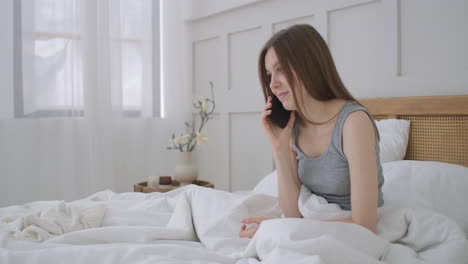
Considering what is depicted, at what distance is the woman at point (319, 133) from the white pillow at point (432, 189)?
0.19 m

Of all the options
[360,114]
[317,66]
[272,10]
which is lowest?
[360,114]

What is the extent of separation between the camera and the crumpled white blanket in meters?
1.25

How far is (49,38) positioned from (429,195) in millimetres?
2463

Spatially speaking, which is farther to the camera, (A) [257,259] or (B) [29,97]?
(B) [29,97]

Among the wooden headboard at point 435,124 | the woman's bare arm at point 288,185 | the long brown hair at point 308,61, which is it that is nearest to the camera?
the long brown hair at point 308,61

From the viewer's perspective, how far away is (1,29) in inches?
99.4

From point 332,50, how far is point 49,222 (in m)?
1.70

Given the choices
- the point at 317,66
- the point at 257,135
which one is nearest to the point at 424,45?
the point at 317,66

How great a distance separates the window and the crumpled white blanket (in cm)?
135

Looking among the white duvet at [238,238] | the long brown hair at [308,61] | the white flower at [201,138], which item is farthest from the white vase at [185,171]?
the long brown hair at [308,61]

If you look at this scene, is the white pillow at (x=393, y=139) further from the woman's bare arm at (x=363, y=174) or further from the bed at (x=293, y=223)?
the woman's bare arm at (x=363, y=174)

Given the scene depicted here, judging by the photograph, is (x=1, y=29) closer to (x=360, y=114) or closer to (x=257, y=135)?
(x=257, y=135)

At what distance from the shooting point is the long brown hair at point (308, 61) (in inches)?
47.2

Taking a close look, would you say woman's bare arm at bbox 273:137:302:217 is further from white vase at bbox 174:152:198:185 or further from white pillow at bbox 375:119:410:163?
white vase at bbox 174:152:198:185
